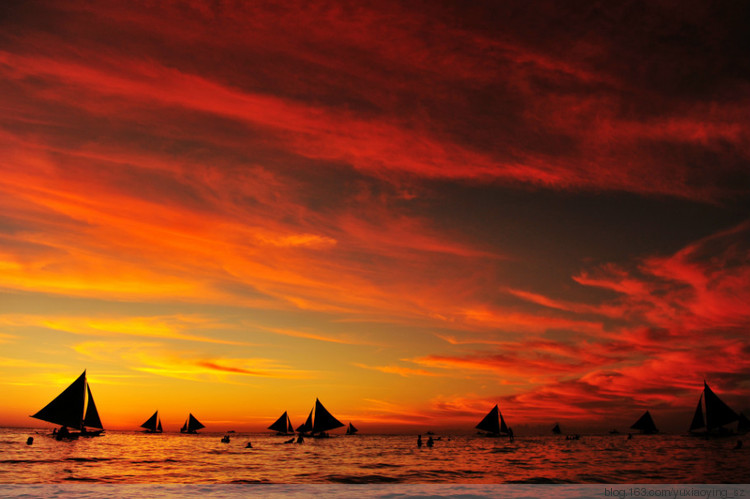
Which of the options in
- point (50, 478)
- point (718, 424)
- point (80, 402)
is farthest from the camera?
point (718, 424)

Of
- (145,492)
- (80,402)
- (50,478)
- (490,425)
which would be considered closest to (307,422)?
(490,425)

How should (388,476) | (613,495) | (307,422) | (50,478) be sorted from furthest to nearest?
(307,422) → (388,476) → (50,478) → (613,495)

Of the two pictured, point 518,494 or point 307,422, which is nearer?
point 518,494

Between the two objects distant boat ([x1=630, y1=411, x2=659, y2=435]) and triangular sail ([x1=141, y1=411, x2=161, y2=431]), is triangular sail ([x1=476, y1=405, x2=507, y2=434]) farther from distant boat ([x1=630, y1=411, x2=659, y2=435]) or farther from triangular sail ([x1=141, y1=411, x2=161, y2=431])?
triangular sail ([x1=141, y1=411, x2=161, y2=431])

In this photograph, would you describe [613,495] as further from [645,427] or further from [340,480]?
[645,427]

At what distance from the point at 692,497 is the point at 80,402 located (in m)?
81.5

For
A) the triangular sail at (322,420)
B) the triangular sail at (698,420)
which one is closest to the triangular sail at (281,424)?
the triangular sail at (322,420)

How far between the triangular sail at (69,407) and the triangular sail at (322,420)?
46.8 m

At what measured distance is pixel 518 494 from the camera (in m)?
24.1

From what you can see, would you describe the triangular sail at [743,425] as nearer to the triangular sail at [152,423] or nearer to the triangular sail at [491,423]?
the triangular sail at [491,423]

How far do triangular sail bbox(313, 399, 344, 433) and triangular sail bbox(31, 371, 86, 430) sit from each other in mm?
46813

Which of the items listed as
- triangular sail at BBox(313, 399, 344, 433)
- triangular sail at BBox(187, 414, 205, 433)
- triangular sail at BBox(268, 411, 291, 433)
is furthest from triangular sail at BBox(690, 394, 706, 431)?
triangular sail at BBox(187, 414, 205, 433)

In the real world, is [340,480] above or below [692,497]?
below

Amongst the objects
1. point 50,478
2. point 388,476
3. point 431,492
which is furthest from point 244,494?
point 50,478
